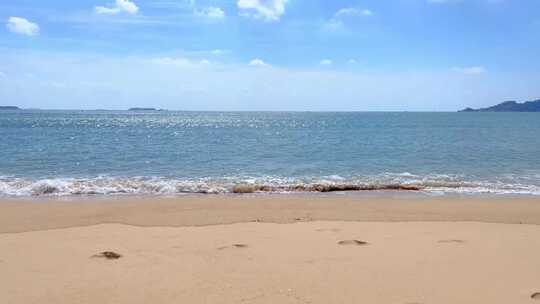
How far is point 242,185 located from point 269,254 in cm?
900

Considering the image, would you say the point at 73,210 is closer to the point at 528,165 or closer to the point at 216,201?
the point at 216,201

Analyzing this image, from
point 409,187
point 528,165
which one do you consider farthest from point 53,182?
point 528,165

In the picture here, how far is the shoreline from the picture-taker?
962 cm

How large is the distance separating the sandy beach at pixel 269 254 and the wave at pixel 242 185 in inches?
127

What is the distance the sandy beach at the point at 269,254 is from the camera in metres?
5.28

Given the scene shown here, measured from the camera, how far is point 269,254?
6773 mm

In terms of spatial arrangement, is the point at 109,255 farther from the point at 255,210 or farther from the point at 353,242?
the point at 255,210

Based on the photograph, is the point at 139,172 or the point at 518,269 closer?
the point at 518,269

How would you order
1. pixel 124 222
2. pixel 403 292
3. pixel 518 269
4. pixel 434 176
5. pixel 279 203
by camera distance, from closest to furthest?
pixel 403 292
pixel 518 269
pixel 124 222
pixel 279 203
pixel 434 176

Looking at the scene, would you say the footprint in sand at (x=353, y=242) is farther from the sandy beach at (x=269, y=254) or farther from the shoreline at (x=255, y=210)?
the shoreline at (x=255, y=210)

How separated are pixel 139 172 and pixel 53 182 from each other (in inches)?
168

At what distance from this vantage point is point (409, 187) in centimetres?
1541

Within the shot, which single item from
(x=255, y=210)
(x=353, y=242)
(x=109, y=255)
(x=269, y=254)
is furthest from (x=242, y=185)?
(x=109, y=255)

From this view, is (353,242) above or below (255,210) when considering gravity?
above
